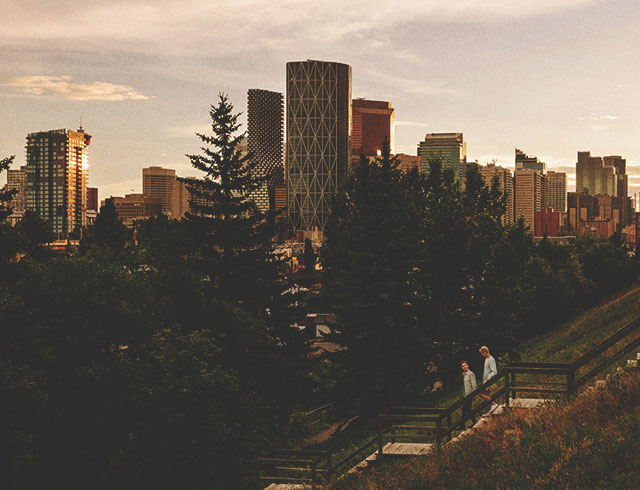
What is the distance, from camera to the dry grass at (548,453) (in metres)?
9.59

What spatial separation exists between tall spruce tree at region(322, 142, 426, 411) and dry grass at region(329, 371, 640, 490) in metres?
12.6

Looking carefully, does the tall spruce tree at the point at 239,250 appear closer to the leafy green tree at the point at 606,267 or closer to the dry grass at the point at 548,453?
the dry grass at the point at 548,453

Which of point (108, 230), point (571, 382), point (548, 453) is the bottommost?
point (548, 453)

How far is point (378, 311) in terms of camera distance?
2659 cm

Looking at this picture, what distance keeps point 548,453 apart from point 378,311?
16392 mm

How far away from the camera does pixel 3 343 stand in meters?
22.8

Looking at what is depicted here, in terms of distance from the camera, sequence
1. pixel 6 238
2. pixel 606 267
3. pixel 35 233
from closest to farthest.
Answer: pixel 6 238 < pixel 35 233 < pixel 606 267

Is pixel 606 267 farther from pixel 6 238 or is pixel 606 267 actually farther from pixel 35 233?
pixel 6 238

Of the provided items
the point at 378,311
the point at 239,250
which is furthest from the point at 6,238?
the point at 378,311

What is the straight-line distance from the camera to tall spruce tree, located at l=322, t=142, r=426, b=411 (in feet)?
85.1

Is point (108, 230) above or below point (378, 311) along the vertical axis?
above

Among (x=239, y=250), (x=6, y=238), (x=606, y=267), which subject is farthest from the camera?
(x=606, y=267)

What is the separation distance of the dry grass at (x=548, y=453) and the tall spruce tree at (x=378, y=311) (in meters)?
12.6

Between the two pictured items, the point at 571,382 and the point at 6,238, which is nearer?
the point at 571,382
